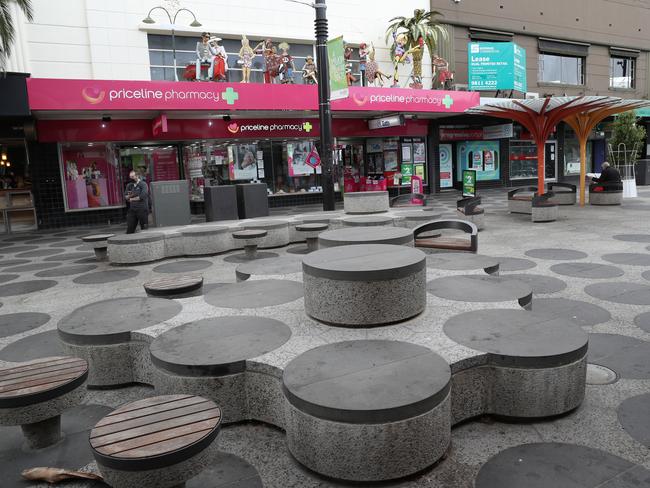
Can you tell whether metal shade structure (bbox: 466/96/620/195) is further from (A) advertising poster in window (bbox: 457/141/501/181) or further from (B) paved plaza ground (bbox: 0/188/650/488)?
(A) advertising poster in window (bbox: 457/141/501/181)

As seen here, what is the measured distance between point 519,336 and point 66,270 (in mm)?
8616

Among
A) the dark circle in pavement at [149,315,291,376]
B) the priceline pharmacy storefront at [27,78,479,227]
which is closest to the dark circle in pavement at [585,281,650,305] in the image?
the dark circle in pavement at [149,315,291,376]

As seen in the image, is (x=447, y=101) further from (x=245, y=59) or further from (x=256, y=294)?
(x=256, y=294)

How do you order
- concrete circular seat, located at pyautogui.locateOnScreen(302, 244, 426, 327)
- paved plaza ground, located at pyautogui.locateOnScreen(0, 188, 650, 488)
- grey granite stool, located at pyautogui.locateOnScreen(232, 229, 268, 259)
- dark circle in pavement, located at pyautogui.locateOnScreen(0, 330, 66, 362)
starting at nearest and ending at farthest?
paved plaza ground, located at pyautogui.locateOnScreen(0, 188, 650, 488)
concrete circular seat, located at pyautogui.locateOnScreen(302, 244, 426, 327)
dark circle in pavement, located at pyautogui.locateOnScreen(0, 330, 66, 362)
grey granite stool, located at pyautogui.locateOnScreen(232, 229, 268, 259)

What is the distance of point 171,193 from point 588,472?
12.0 metres

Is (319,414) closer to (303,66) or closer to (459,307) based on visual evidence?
(459,307)

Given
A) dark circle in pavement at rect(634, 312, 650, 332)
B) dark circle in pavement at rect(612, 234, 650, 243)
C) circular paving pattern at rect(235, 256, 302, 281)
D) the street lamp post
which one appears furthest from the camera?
the street lamp post

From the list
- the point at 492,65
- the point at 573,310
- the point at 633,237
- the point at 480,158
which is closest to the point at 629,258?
the point at 633,237

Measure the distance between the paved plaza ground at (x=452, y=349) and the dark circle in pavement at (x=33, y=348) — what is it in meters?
0.01

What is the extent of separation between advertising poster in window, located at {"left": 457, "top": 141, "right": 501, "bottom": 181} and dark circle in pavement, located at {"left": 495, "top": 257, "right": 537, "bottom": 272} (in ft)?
53.9

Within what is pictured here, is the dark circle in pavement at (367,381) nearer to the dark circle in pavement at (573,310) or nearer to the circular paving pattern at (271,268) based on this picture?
the dark circle in pavement at (573,310)

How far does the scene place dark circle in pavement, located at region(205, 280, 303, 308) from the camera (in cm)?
516

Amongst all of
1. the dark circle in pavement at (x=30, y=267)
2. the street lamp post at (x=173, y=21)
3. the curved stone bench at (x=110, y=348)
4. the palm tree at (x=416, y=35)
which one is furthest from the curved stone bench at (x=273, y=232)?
the palm tree at (x=416, y=35)

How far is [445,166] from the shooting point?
24297 mm
